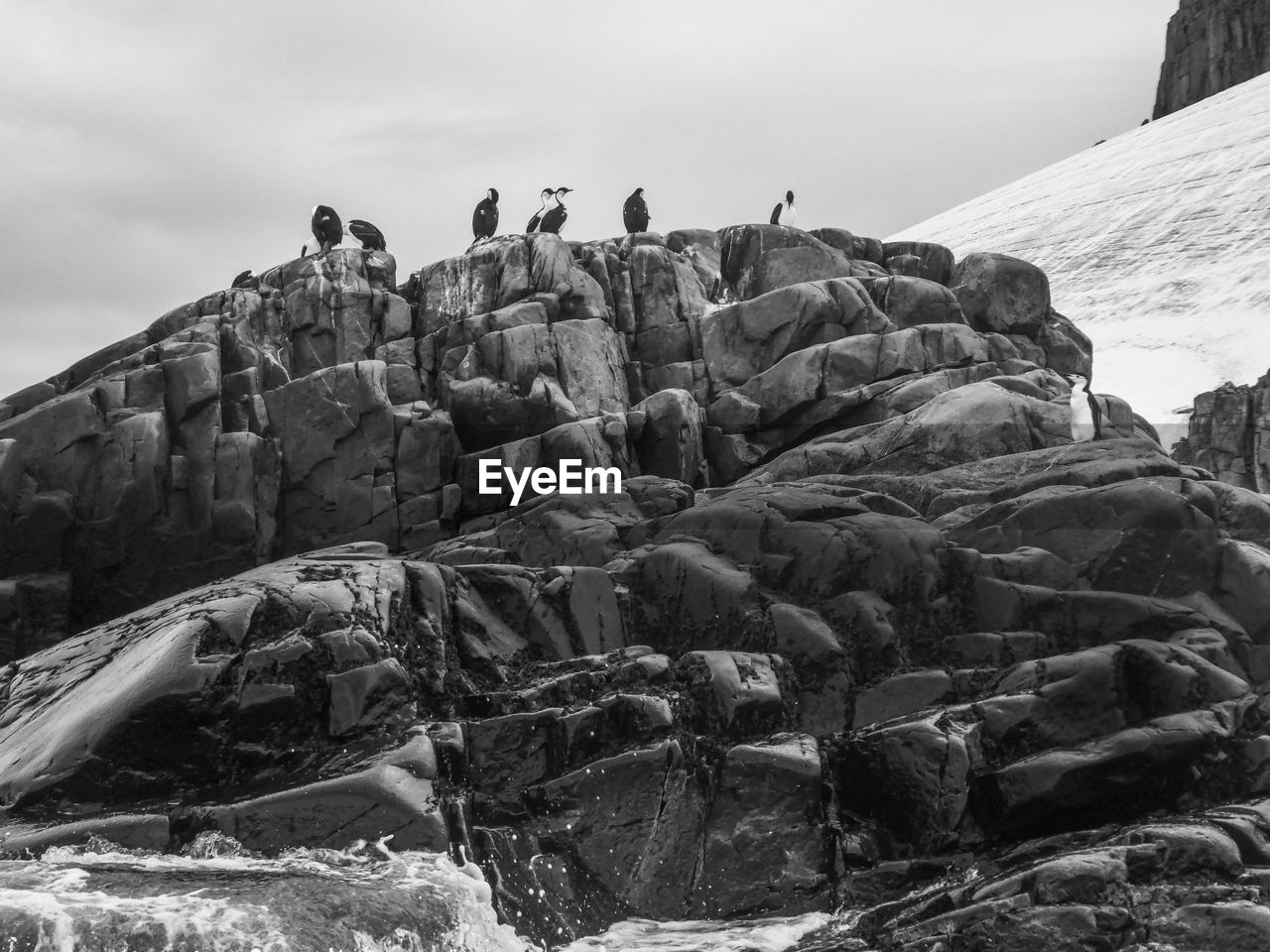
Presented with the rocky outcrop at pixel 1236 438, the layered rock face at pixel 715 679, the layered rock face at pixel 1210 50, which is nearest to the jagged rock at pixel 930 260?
the layered rock face at pixel 715 679

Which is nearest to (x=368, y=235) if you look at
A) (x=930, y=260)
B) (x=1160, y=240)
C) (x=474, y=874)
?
(x=930, y=260)

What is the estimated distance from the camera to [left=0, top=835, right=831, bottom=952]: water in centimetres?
977

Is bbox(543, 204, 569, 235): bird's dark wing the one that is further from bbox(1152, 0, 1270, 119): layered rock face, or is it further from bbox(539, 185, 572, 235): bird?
bbox(1152, 0, 1270, 119): layered rock face

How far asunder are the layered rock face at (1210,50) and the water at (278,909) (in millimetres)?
97452

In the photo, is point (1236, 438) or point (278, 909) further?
point (1236, 438)

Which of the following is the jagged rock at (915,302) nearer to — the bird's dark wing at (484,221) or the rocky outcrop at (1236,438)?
the bird's dark wing at (484,221)

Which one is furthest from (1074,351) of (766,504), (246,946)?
(246,946)

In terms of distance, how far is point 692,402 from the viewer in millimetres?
25703

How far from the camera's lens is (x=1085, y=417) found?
70.9ft

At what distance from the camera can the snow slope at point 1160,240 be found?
56.4m

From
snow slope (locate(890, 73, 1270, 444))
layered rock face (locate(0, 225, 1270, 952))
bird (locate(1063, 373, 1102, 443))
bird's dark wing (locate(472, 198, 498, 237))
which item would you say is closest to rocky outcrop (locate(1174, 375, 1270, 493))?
snow slope (locate(890, 73, 1270, 444))

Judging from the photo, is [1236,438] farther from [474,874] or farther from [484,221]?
[474,874]

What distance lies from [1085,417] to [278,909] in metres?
15.7

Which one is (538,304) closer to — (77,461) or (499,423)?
(499,423)
